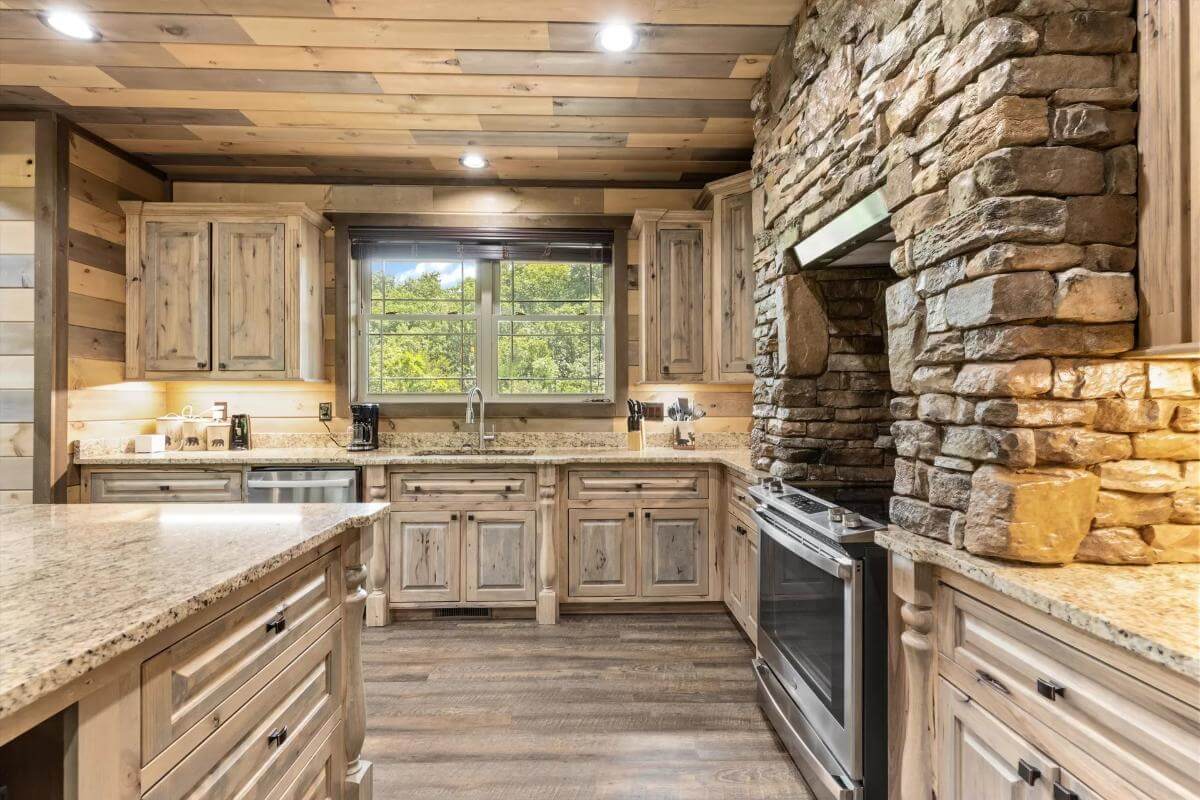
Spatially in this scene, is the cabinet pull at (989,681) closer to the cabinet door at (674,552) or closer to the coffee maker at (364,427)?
the cabinet door at (674,552)

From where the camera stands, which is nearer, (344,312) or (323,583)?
(323,583)

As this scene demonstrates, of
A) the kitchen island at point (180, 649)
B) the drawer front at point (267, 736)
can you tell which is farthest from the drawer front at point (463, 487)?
the drawer front at point (267, 736)

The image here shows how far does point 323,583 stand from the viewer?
157 cm

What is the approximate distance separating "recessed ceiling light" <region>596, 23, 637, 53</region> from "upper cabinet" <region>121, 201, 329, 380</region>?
2.17 m

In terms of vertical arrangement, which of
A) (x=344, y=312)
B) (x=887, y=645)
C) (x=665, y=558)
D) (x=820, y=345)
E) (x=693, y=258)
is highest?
(x=693, y=258)

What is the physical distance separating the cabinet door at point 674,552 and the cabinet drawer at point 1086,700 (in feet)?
6.82

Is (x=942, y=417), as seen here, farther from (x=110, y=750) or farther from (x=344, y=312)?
(x=344, y=312)

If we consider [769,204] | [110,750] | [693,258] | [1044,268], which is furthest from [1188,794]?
[693,258]

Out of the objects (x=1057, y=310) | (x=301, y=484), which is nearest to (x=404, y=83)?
(x=301, y=484)

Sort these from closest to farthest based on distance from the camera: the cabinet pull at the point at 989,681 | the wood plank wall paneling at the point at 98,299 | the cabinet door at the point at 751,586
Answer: the cabinet pull at the point at 989,681 → the cabinet door at the point at 751,586 → the wood plank wall paneling at the point at 98,299

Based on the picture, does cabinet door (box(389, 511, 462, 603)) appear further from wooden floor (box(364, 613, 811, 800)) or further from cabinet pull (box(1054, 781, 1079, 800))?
cabinet pull (box(1054, 781, 1079, 800))

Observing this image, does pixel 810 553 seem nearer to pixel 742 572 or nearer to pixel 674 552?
pixel 742 572

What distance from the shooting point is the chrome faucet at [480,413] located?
12.4 feet

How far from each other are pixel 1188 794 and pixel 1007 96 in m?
1.27
